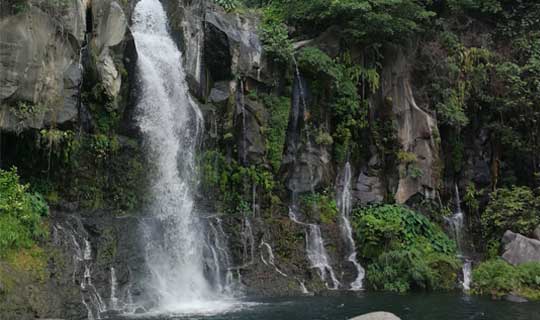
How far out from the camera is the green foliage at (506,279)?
15273mm

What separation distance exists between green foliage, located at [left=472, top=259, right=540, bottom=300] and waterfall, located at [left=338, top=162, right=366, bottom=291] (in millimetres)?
3343

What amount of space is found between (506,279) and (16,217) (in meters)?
12.9

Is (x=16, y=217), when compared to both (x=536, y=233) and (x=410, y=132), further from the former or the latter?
(x=536, y=233)

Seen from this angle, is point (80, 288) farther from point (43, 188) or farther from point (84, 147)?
point (84, 147)

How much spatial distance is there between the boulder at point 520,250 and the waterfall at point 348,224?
464 cm

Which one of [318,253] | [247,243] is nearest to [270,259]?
[247,243]

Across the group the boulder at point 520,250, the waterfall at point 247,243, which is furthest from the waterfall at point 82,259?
the boulder at point 520,250

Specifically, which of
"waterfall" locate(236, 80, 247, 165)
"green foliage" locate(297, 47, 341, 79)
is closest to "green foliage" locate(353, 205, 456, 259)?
"waterfall" locate(236, 80, 247, 165)

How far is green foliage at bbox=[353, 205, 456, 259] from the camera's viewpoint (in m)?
17.4

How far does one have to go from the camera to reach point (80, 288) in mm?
12273

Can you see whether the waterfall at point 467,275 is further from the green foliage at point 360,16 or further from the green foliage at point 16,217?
the green foliage at point 16,217

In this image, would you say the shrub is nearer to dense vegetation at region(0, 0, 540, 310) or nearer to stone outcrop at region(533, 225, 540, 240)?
dense vegetation at region(0, 0, 540, 310)

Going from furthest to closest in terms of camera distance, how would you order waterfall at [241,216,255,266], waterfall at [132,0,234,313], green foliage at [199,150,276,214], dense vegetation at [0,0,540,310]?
green foliage at [199,150,276,214] < waterfall at [241,216,255,266] < dense vegetation at [0,0,540,310] < waterfall at [132,0,234,313]

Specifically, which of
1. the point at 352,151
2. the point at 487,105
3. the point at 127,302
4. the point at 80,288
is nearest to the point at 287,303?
the point at 127,302
